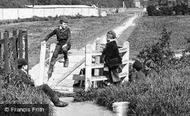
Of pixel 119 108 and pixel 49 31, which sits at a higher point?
pixel 119 108

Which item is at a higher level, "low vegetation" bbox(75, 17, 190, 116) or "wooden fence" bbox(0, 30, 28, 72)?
"wooden fence" bbox(0, 30, 28, 72)

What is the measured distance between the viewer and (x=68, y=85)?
38.5ft

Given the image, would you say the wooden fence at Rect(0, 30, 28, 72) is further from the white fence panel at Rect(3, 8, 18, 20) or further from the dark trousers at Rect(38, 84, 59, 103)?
the white fence panel at Rect(3, 8, 18, 20)

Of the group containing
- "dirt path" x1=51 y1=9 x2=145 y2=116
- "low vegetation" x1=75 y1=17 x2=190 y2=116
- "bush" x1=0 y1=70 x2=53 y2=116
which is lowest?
"dirt path" x1=51 y1=9 x2=145 y2=116

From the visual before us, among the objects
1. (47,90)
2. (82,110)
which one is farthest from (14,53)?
(82,110)

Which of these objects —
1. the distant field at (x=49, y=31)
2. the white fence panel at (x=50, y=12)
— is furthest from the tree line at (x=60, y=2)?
the distant field at (x=49, y=31)

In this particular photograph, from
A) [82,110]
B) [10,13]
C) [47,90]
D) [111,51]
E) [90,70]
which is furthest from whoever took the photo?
[10,13]

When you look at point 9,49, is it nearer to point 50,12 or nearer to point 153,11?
point 153,11

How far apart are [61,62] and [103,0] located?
153 metres

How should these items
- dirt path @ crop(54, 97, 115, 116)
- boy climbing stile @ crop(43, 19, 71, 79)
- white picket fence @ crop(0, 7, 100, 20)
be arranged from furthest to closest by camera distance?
white picket fence @ crop(0, 7, 100, 20)
boy climbing stile @ crop(43, 19, 71, 79)
dirt path @ crop(54, 97, 115, 116)

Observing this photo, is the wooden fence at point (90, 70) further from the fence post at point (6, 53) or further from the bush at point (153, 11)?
the bush at point (153, 11)

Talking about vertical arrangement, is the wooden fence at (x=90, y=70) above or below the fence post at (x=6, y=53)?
below

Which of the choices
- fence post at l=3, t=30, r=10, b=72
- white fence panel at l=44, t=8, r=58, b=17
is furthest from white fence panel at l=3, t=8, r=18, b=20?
fence post at l=3, t=30, r=10, b=72

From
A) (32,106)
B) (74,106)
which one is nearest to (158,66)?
(74,106)
